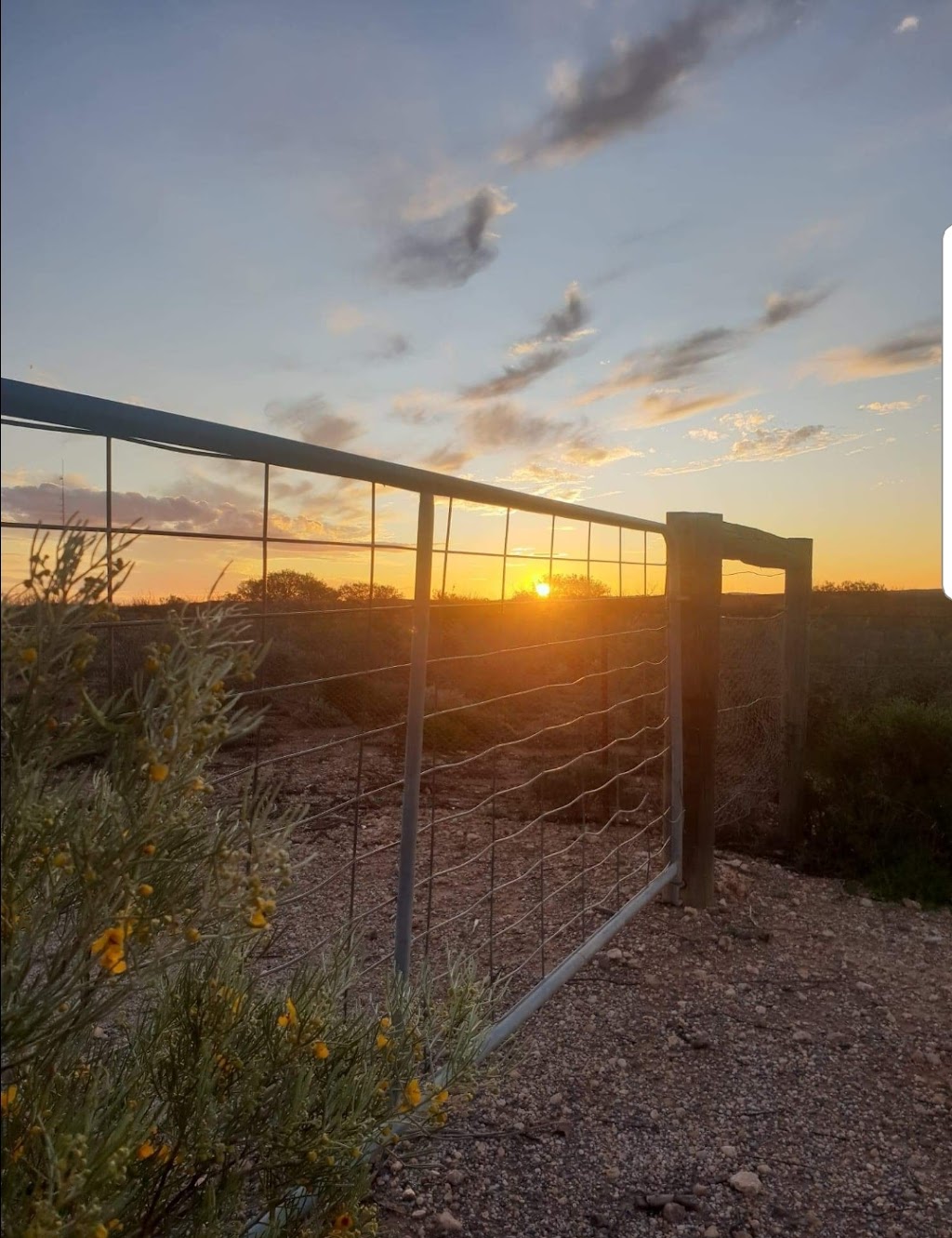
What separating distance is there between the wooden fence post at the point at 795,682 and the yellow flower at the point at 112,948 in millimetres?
4882

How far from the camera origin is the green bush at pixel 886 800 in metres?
5.09

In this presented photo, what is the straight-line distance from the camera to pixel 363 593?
7.63 ft

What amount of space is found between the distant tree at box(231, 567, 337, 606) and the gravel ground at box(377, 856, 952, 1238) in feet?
3.53

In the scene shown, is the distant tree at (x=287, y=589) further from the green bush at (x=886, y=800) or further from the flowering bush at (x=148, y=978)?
the green bush at (x=886, y=800)

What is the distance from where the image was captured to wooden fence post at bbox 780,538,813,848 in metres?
5.62

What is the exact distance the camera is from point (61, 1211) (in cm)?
126

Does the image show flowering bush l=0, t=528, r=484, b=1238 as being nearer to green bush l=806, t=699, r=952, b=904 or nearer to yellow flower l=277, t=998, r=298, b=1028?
yellow flower l=277, t=998, r=298, b=1028

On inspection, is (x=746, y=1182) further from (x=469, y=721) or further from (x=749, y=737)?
(x=469, y=721)

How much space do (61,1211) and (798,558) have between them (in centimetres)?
530

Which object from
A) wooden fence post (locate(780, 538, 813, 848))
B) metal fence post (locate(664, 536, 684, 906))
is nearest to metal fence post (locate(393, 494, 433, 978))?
metal fence post (locate(664, 536, 684, 906))

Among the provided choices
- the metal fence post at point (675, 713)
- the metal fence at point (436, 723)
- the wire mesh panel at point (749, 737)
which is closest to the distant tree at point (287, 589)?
the metal fence at point (436, 723)

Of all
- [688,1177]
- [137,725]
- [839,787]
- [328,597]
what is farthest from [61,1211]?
[839,787]

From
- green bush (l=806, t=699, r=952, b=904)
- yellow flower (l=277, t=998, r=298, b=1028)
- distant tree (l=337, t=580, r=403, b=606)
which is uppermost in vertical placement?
distant tree (l=337, t=580, r=403, b=606)

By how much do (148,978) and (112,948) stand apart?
0.15 meters
